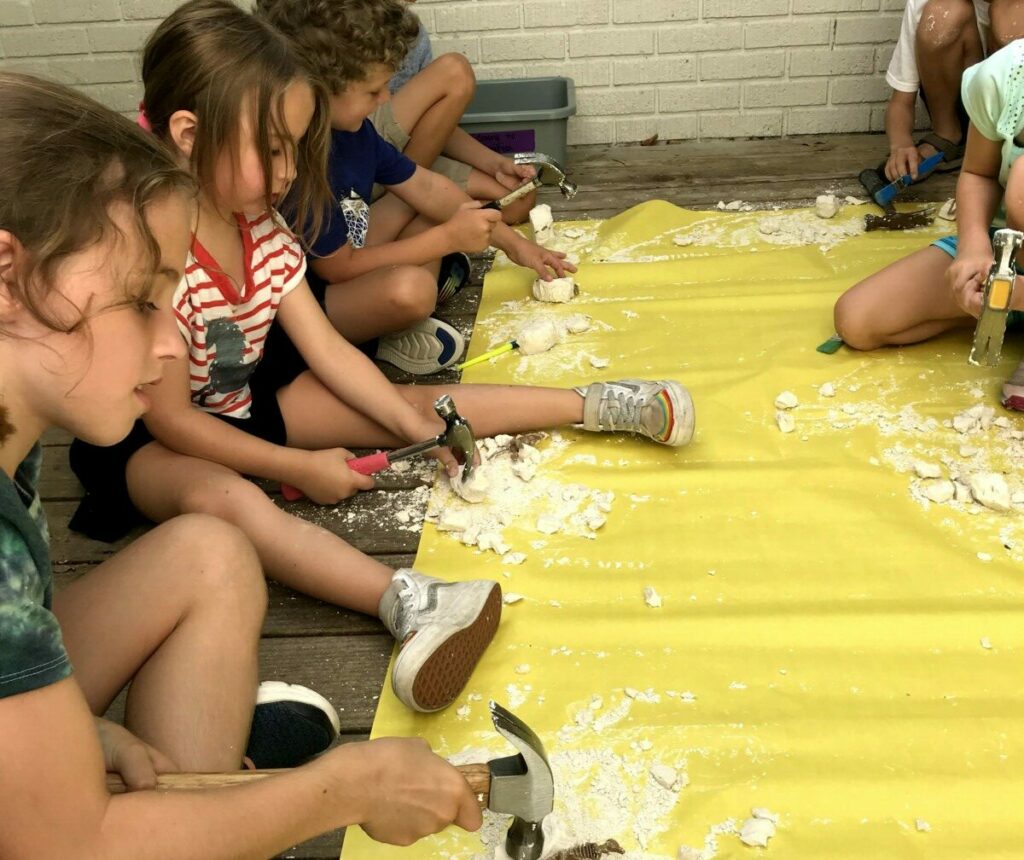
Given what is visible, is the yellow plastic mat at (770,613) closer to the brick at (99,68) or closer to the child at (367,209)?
the child at (367,209)

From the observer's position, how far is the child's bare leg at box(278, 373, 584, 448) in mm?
1872

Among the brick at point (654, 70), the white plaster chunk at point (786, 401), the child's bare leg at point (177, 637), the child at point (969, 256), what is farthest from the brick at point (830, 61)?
the child's bare leg at point (177, 637)

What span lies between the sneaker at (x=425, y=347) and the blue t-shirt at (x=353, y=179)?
214mm

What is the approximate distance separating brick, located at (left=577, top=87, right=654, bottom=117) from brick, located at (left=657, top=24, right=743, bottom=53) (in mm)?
158

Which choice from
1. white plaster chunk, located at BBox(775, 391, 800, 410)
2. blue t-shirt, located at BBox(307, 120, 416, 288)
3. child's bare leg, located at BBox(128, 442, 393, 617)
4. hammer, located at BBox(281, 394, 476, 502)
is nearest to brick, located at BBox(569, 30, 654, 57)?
blue t-shirt, located at BBox(307, 120, 416, 288)

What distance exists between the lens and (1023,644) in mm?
1411

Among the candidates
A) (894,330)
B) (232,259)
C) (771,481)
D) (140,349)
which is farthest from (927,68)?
(140,349)

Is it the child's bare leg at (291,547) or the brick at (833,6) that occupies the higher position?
the brick at (833,6)

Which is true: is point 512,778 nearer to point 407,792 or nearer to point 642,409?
point 407,792

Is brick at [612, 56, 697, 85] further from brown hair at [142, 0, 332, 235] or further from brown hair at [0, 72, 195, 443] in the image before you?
brown hair at [0, 72, 195, 443]

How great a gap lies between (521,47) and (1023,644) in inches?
102

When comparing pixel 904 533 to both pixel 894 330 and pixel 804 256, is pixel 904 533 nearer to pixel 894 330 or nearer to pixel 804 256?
pixel 894 330

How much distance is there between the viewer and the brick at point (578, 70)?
3.35 metres

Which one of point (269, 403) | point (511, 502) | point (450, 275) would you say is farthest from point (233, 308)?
point (450, 275)
